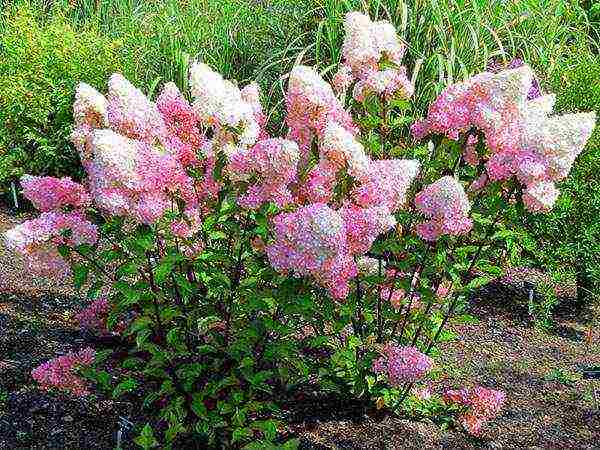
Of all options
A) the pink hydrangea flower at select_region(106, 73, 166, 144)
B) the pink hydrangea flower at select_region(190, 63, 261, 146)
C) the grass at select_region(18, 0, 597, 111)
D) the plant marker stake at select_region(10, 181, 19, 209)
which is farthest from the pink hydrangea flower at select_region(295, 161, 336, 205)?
the plant marker stake at select_region(10, 181, 19, 209)

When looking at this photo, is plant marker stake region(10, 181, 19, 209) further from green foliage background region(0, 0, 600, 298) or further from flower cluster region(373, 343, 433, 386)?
flower cluster region(373, 343, 433, 386)

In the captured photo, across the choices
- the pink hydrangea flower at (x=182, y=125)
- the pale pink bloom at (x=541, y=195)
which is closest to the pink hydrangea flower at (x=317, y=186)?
the pink hydrangea flower at (x=182, y=125)

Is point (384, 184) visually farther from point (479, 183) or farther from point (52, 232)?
point (52, 232)

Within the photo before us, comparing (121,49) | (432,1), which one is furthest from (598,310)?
(121,49)

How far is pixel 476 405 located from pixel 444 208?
3.66 feet

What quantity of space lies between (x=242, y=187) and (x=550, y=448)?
Answer: 1757mm

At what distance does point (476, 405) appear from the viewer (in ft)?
11.3

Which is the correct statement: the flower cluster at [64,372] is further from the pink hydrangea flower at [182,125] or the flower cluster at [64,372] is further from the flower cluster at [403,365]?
the flower cluster at [403,365]

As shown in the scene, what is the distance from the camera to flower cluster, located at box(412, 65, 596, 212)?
268 cm

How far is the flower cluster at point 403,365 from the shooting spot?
9.92ft

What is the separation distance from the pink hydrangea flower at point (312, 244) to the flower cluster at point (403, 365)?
0.60 meters

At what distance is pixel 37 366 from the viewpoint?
3668 mm

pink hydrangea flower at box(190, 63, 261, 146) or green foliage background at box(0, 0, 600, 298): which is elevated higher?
pink hydrangea flower at box(190, 63, 261, 146)

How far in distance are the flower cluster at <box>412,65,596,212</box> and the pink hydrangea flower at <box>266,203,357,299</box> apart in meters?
0.62
